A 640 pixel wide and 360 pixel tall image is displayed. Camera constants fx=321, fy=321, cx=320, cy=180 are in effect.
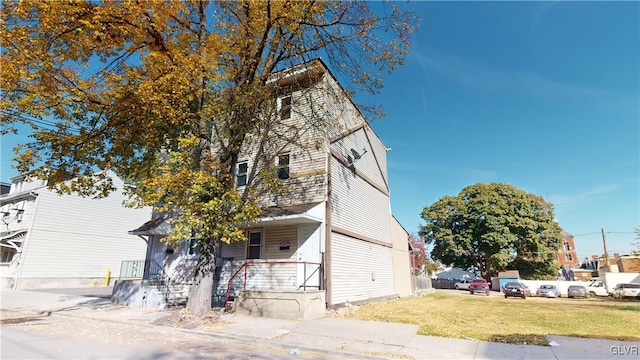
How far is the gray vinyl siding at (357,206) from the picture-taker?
13565mm

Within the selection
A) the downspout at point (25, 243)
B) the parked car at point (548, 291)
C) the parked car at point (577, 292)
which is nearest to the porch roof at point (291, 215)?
the downspout at point (25, 243)

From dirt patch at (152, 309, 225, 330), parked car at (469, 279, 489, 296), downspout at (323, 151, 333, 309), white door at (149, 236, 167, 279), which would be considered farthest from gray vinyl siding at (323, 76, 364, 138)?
parked car at (469, 279, 489, 296)

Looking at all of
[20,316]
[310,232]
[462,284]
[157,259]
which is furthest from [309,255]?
[462,284]

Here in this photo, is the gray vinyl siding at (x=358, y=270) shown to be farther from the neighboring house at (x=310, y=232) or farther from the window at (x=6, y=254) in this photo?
the window at (x=6, y=254)

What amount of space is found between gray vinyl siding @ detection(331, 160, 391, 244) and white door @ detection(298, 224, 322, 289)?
0.94 m

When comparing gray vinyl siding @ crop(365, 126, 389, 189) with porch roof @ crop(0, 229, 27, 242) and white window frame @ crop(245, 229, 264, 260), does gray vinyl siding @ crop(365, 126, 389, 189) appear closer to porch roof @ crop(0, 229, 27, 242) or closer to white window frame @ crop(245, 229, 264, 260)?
white window frame @ crop(245, 229, 264, 260)

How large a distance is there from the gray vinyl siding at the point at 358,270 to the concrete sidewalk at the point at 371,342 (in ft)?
8.32

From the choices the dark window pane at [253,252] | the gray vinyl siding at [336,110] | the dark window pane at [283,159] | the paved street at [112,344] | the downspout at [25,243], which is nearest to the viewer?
the paved street at [112,344]

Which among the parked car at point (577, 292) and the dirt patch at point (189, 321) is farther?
the parked car at point (577, 292)

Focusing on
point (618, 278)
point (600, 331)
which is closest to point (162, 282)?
point (600, 331)

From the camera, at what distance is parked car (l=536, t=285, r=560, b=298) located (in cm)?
2609

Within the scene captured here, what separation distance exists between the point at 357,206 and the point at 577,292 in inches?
882

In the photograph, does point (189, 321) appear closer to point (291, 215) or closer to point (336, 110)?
point (291, 215)

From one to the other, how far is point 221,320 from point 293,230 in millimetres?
4331
